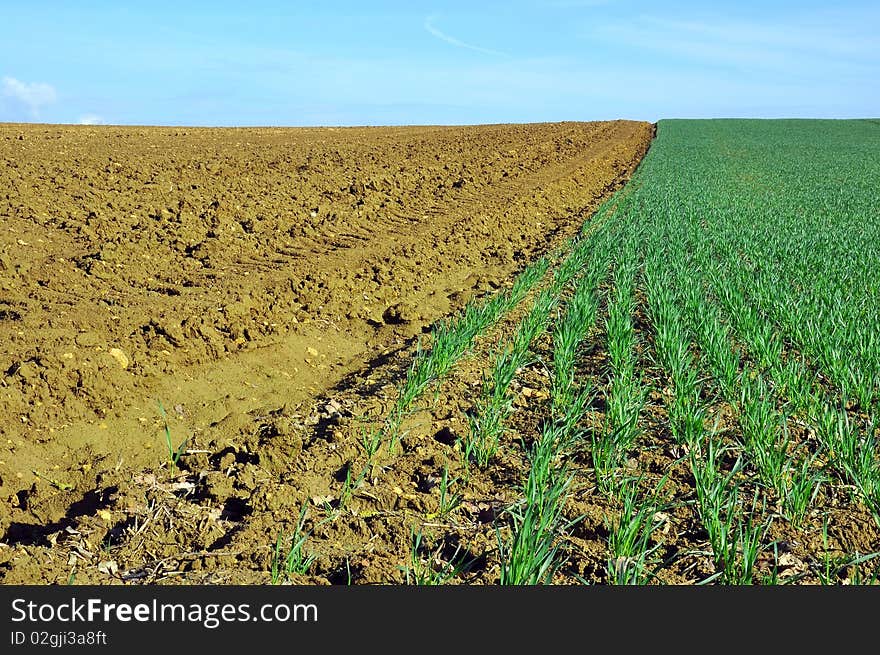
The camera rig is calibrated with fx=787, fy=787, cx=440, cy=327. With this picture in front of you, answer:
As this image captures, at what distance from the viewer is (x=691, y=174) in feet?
77.7

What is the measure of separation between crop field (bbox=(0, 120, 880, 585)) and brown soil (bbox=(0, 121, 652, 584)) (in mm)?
Answer: 26

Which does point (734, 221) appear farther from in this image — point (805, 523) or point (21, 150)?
point (21, 150)

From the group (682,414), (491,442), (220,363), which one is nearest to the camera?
(491,442)

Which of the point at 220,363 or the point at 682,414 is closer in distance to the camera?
the point at 682,414

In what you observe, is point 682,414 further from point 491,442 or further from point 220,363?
point 220,363

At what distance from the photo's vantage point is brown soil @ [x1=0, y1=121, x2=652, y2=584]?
3738 millimetres

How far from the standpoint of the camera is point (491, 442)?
461cm

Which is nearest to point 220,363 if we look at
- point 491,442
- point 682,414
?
point 491,442

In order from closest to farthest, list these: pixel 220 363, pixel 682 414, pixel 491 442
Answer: pixel 491 442, pixel 682 414, pixel 220 363

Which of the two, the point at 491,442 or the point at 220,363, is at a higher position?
the point at 220,363

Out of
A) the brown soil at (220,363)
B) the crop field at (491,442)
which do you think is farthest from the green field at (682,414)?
the brown soil at (220,363)

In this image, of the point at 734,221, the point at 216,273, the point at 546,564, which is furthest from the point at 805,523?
the point at 734,221

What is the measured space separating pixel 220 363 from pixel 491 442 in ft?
8.30

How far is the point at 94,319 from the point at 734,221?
434 inches
